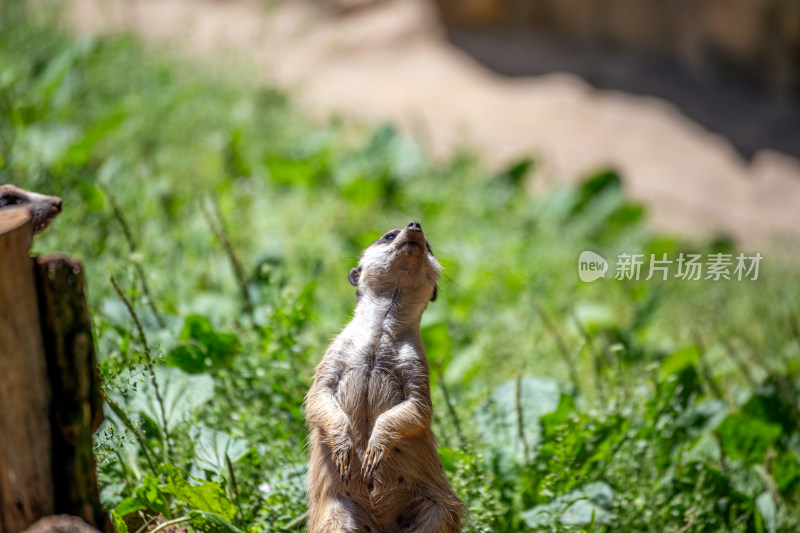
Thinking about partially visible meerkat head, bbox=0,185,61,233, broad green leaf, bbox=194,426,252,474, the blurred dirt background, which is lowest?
the blurred dirt background

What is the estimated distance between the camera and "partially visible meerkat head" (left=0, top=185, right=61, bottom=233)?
2.16 meters

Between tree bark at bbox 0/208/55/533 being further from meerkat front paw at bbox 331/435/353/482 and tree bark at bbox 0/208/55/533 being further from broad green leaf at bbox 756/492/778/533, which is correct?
broad green leaf at bbox 756/492/778/533

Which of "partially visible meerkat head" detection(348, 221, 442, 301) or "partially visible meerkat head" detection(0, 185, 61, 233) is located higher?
"partially visible meerkat head" detection(0, 185, 61, 233)

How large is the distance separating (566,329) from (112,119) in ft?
11.6

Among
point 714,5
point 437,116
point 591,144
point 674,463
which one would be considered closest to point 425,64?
point 437,116

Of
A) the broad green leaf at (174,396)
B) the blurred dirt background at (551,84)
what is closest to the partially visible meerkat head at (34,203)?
the broad green leaf at (174,396)

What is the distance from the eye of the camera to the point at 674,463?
350 cm

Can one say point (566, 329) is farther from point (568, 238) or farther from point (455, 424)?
point (455, 424)

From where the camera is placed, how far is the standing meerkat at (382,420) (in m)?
2.40

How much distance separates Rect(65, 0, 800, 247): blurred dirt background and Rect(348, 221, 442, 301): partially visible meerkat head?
18.9 ft

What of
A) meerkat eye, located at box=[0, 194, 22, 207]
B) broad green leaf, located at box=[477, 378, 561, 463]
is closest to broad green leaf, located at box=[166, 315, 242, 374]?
broad green leaf, located at box=[477, 378, 561, 463]


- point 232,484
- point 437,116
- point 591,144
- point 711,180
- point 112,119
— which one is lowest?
point 711,180

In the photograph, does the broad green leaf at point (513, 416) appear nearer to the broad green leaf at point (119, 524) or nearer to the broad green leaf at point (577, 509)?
the broad green leaf at point (577, 509)

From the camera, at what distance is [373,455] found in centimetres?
237
